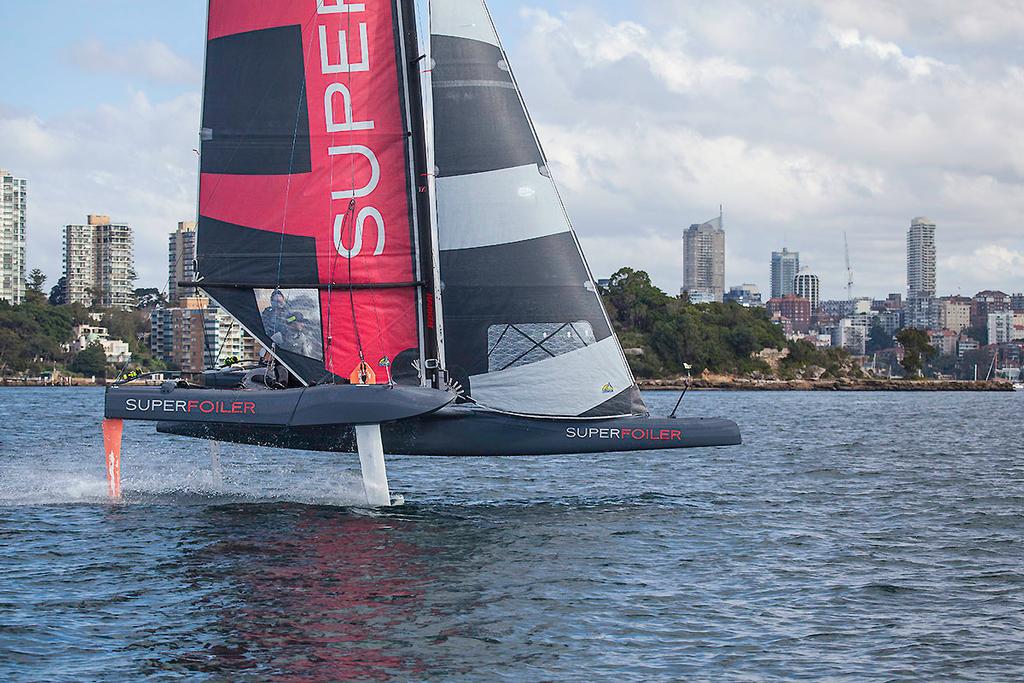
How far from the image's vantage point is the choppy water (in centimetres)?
1052

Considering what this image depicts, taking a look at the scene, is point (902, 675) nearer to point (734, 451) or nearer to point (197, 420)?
point (197, 420)

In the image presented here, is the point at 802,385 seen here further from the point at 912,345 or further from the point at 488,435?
the point at 488,435

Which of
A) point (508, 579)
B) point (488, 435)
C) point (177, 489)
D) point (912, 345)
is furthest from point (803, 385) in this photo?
point (508, 579)

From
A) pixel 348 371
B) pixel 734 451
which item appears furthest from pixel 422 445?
pixel 734 451

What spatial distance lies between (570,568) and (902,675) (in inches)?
177

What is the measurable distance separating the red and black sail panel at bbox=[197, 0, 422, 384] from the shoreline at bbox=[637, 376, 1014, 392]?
322 feet

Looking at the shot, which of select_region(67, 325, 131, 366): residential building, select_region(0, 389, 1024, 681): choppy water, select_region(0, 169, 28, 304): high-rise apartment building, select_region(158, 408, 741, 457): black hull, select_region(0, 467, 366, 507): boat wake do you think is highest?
select_region(0, 169, 28, 304): high-rise apartment building

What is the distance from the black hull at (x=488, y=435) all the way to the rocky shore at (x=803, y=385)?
98113mm

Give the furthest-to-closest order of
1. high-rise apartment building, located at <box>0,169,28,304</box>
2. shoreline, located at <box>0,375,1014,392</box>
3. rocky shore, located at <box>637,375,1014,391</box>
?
high-rise apartment building, located at <box>0,169,28,304</box>, shoreline, located at <box>0,375,1014,392</box>, rocky shore, located at <box>637,375,1014,391</box>

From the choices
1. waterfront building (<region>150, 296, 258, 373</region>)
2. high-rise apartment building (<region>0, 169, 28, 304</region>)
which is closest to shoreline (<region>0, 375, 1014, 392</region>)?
waterfront building (<region>150, 296, 258, 373</region>)

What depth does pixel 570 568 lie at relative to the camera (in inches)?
552

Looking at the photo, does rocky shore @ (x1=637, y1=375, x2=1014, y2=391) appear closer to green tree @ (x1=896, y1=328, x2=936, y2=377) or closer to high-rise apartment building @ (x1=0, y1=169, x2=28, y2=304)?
green tree @ (x1=896, y1=328, x2=936, y2=377)

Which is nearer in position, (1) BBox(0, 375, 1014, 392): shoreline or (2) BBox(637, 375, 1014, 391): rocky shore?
(2) BBox(637, 375, 1014, 391): rocky shore

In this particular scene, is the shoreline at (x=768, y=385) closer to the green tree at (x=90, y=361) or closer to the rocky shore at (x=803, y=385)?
the rocky shore at (x=803, y=385)
